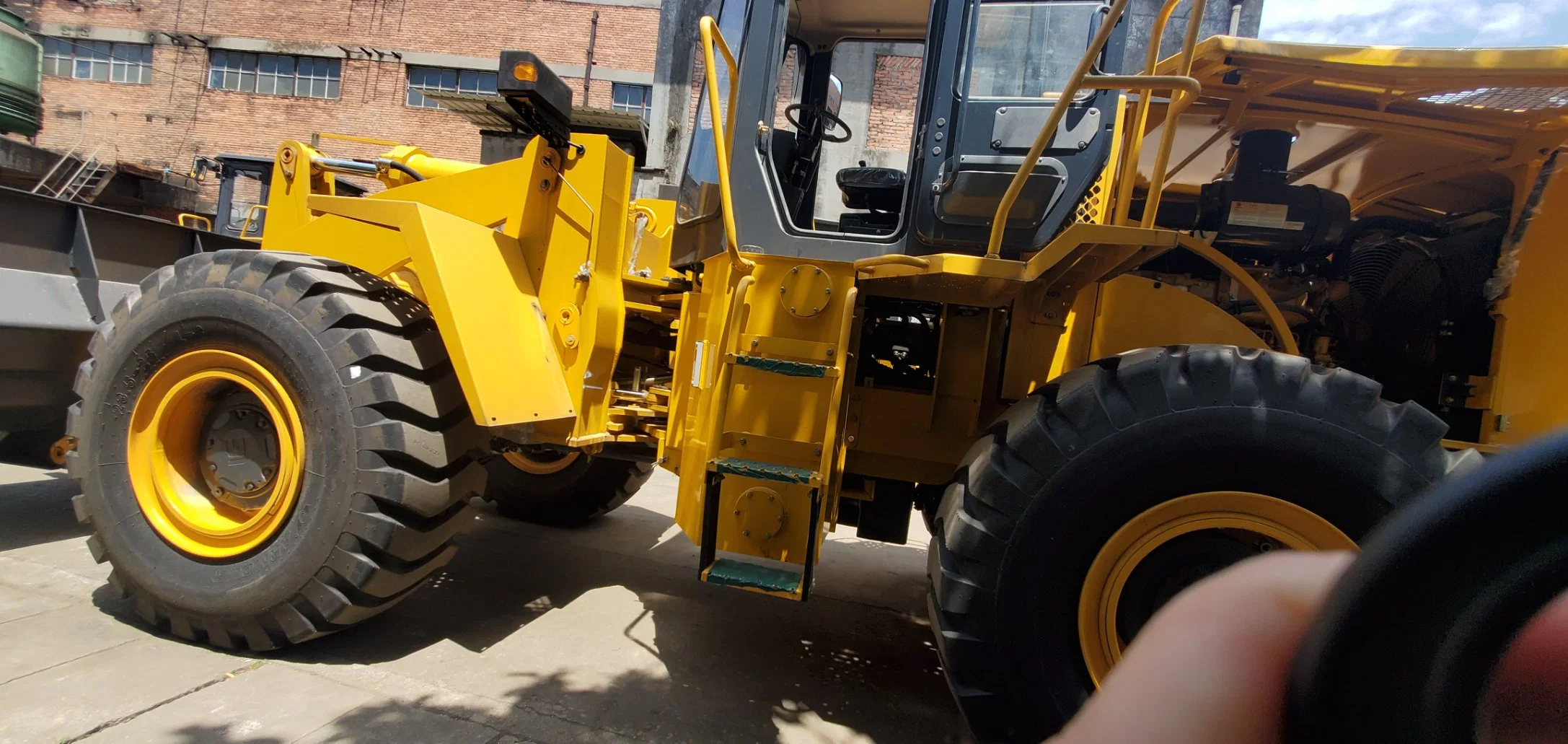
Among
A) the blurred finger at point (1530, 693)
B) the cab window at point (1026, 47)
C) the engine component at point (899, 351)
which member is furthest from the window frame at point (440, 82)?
the blurred finger at point (1530, 693)

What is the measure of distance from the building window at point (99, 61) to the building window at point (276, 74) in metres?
2.63

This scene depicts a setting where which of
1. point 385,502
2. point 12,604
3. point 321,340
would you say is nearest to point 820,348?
point 385,502

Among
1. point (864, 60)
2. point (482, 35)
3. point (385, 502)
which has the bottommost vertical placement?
point (385, 502)

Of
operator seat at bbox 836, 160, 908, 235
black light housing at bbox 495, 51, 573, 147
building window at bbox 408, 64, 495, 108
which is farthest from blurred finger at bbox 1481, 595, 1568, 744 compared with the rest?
building window at bbox 408, 64, 495, 108

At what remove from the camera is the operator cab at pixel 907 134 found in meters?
2.61

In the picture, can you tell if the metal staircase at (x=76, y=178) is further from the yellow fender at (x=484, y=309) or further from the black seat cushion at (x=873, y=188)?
the black seat cushion at (x=873, y=188)

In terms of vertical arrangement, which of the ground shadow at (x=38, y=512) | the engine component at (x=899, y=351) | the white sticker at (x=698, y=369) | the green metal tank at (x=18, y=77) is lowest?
the ground shadow at (x=38, y=512)

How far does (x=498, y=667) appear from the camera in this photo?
287 cm

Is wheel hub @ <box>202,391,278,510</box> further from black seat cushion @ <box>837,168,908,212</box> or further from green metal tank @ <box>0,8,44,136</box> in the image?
green metal tank @ <box>0,8,44,136</box>

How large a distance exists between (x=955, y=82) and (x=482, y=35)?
23379mm

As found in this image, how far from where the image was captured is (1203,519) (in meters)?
2.08

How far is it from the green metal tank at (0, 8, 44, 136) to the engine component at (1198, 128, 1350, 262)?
24.8 m

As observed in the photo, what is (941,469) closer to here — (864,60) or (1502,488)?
(864,60)

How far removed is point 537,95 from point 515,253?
0.69 metres
